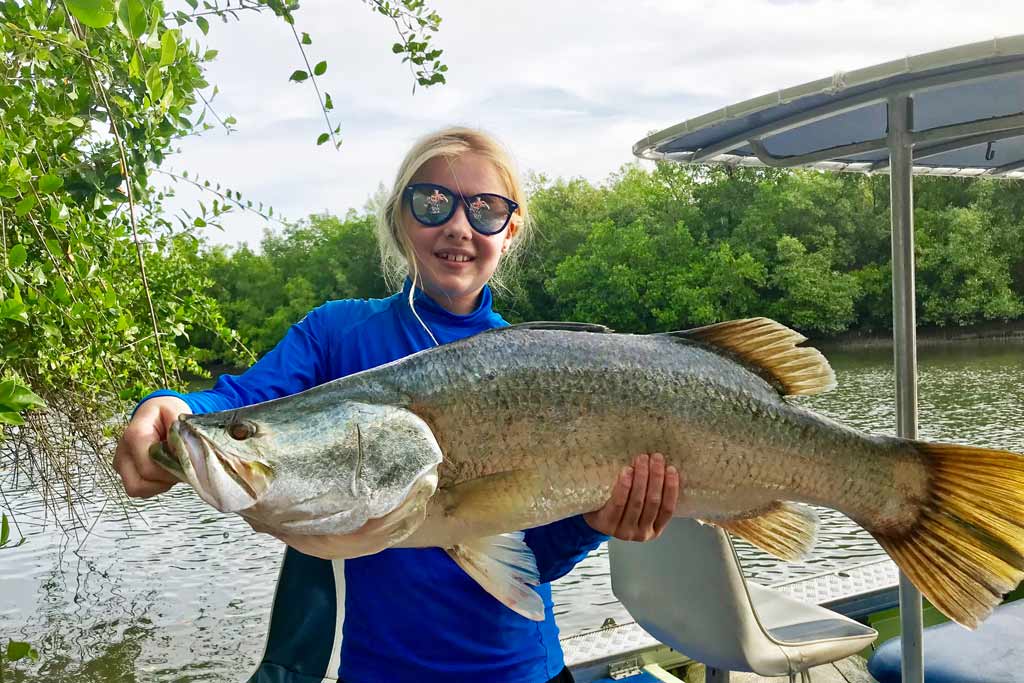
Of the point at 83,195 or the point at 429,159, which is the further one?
the point at 83,195

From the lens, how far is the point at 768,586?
497cm

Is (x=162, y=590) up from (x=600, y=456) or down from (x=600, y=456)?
down

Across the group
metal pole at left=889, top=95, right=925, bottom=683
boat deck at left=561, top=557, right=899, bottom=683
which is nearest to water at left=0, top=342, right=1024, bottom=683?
boat deck at left=561, top=557, right=899, bottom=683

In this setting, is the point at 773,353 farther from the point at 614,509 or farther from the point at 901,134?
the point at 901,134

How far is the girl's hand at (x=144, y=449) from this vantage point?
1.72 metres

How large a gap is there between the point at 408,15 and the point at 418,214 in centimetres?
205

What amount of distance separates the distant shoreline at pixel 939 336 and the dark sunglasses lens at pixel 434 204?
50.4 metres

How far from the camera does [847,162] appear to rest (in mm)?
4477

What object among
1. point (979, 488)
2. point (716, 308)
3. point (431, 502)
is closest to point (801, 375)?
point (979, 488)

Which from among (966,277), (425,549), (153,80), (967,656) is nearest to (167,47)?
(153,80)

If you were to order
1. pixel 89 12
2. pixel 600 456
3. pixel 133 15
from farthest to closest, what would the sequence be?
pixel 133 15, pixel 600 456, pixel 89 12

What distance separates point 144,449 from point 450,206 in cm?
109

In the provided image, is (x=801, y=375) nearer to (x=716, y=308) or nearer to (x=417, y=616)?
(x=417, y=616)

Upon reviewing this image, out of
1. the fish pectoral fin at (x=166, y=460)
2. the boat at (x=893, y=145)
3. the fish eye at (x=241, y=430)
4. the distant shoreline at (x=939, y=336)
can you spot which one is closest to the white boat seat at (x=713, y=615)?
the boat at (x=893, y=145)
